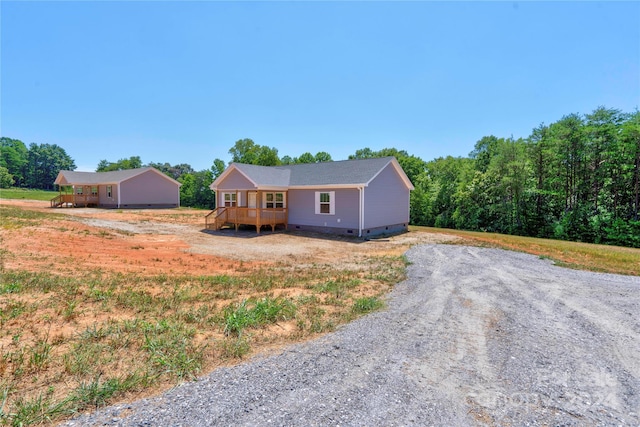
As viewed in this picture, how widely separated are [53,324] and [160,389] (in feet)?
8.98

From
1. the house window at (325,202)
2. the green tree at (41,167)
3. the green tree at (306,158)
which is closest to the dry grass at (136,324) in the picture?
the house window at (325,202)

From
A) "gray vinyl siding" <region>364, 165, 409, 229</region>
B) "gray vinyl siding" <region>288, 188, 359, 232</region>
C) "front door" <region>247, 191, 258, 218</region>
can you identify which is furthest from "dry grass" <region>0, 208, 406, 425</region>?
"front door" <region>247, 191, 258, 218</region>

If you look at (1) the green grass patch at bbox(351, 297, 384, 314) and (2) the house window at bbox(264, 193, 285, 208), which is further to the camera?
(2) the house window at bbox(264, 193, 285, 208)

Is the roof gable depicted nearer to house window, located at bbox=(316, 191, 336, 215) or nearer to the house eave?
the house eave

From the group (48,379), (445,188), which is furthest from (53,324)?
(445,188)

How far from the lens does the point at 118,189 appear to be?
34.1 meters

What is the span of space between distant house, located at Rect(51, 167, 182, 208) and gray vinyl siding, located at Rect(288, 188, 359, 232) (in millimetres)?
24161

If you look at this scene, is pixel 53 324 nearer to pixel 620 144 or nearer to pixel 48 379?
pixel 48 379

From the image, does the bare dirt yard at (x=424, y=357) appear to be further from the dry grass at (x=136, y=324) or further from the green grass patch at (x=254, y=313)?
the green grass patch at (x=254, y=313)

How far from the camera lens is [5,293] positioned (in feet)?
19.4

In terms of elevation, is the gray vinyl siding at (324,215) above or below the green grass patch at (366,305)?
above

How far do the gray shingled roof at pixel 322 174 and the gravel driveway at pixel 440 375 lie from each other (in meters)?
11.6

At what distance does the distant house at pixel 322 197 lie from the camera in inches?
677

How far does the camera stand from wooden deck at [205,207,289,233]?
59.9 feet
